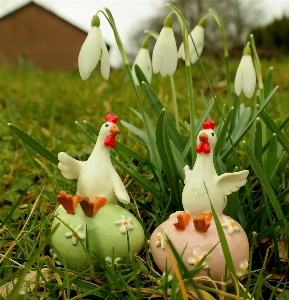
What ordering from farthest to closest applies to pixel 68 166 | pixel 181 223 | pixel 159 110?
pixel 159 110, pixel 68 166, pixel 181 223

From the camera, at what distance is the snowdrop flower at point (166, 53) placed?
4.77 feet

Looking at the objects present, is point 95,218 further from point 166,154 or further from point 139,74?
point 139,74

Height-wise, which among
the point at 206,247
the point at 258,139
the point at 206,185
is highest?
the point at 258,139

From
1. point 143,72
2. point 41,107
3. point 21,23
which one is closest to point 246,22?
point 21,23

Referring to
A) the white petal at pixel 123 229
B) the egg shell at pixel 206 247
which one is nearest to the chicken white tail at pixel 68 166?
the white petal at pixel 123 229

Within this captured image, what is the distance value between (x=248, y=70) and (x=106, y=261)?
0.82 metres

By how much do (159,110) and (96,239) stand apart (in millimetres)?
604

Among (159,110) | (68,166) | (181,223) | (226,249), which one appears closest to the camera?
(226,249)

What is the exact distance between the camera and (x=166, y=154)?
1.53 metres

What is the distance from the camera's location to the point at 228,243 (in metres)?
1.29

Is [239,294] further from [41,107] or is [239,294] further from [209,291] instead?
[41,107]

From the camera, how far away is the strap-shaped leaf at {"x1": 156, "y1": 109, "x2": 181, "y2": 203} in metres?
1.44

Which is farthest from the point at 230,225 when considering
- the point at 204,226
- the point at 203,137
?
the point at 203,137

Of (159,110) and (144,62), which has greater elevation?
(144,62)
